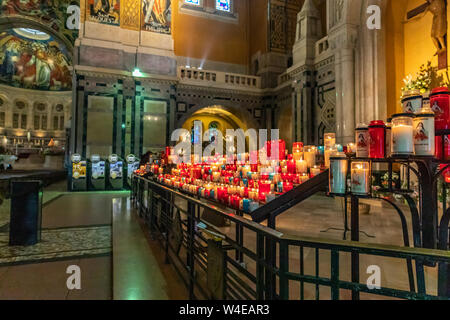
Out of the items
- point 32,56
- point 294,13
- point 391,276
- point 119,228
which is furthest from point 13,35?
point 391,276

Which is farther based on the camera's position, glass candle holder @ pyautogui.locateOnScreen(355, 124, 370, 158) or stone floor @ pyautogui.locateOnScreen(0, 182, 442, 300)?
stone floor @ pyautogui.locateOnScreen(0, 182, 442, 300)

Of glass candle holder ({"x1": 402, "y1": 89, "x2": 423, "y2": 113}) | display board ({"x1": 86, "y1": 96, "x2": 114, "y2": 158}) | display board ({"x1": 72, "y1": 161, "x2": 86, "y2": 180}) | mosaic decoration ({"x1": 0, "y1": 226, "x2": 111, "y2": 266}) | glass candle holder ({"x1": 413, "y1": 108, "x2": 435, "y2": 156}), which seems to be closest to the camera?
glass candle holder ({"x1": 413, "y1": 108, "x2": 435, "y2": 156})

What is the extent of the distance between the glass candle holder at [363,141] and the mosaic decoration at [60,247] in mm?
3529

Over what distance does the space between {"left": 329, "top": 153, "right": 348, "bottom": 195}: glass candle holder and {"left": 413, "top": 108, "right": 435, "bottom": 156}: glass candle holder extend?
1.68ft

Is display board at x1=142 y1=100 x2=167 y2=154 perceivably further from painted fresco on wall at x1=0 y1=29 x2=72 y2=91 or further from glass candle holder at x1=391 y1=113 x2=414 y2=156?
painted fresco on wall at x1=0 y1=29 x2=72 y2=91

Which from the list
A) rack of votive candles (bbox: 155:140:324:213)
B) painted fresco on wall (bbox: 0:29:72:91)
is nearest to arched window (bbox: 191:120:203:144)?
rack of votive candles (bbox: 155:140:324:213)

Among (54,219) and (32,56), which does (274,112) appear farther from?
(32,56)

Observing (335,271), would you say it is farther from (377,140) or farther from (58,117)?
(58,117)

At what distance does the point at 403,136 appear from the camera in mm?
1803

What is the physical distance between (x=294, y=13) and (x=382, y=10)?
7.37 m

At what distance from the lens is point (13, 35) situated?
2602cm

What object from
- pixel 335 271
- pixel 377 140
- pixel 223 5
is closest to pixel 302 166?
pixel 377 140

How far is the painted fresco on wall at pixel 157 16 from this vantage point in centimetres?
1309

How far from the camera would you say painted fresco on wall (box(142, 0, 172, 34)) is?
13.1 meters
